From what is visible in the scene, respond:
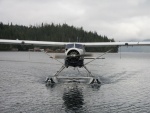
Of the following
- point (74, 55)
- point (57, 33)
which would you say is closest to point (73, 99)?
point (74, 55)

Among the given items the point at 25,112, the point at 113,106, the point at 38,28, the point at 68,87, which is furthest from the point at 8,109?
the point at 38,28

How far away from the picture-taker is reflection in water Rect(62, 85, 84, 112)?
13814 millimetres

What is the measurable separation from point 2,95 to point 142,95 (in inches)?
337

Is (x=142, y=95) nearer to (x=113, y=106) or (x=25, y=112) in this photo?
(x=113, y=106)

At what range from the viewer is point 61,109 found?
13531mm

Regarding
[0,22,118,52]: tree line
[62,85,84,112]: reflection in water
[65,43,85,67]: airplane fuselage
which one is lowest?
[62,85,84,112]: reflection in water

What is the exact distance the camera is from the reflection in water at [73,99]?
13.8 metres

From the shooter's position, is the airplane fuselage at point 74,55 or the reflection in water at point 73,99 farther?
the airplane fuselage at point 74,55

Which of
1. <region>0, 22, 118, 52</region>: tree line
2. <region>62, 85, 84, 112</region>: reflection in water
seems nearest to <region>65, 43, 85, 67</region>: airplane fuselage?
<region>62, 85, 84, 112</region>: reflection in water

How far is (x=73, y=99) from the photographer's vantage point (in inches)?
631

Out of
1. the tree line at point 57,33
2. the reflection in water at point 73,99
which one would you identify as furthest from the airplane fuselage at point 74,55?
the tree line at point 57,33

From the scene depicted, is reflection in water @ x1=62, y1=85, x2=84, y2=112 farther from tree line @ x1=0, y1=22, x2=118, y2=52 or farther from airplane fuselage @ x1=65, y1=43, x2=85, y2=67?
tree line @ x1=0, y1=22, x2=118, y2=52

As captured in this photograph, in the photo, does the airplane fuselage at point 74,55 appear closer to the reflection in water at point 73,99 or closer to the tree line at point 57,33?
the reflection in water at point 73,99

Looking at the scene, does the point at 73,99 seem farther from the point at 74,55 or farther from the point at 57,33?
the point at 57,33
